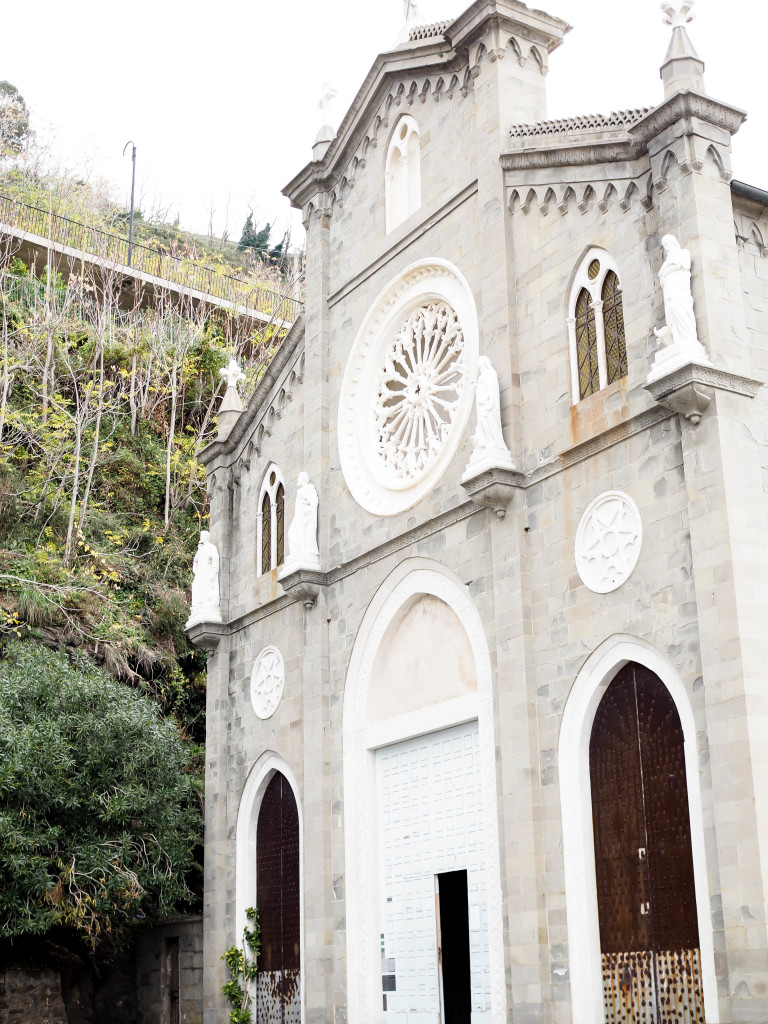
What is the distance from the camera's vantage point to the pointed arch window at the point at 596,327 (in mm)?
14930

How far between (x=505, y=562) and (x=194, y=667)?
618 inches

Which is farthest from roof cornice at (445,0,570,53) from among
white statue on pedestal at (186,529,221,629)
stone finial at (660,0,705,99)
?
white statue on pedestal at (186,529,221,629)

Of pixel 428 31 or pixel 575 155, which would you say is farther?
pixel 428 31

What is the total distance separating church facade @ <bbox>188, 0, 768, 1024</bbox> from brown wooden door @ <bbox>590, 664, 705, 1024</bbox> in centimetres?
4

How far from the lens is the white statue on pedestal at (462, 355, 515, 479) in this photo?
51.6 ft

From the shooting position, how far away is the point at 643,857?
523 inches

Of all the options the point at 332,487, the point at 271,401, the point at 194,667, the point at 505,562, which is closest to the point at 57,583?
the point at 194,667

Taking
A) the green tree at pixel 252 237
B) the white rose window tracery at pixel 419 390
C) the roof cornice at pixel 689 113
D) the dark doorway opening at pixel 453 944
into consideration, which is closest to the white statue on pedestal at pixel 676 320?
the roof cornice at pixel 689 113

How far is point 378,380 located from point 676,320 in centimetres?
765

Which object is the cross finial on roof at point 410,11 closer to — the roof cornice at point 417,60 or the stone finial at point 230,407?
the roof cornice at point 417,60

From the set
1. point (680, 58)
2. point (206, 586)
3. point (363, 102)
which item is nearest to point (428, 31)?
point (363, 102)

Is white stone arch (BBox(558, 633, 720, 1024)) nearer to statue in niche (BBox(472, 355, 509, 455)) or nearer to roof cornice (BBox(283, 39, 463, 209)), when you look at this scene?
statue in niche (BBox(472, 355, 509, 455))

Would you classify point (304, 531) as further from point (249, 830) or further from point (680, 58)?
point (680, 58)

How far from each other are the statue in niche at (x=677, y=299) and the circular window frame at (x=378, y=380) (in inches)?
165
